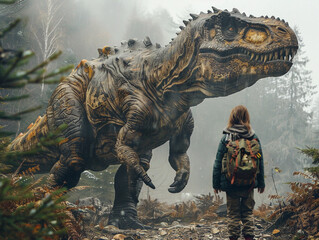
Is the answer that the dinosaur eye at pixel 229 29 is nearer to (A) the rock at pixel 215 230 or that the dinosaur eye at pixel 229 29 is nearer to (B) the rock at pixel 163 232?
(A) the rock at pixel 215 230

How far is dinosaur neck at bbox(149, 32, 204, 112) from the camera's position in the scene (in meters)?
4.13

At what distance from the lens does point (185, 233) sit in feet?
15.9

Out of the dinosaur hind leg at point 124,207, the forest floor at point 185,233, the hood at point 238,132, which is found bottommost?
the forest floor at point 185,233

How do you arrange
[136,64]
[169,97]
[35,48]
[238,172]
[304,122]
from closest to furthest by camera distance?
[238,172], [169,97], [136,64], [35,48], [304,122]

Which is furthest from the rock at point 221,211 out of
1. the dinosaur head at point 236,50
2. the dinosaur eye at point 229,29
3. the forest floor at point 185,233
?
the dinosaur eye at point 229,29

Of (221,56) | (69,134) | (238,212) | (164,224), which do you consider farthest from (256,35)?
(164,224)

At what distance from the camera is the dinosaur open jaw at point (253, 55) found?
353cm

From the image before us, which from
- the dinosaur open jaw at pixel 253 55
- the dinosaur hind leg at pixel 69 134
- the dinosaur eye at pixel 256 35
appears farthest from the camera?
the dinosaur hind leg at pixel 69 134

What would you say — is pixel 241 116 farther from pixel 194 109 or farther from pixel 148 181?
pixel 194 109

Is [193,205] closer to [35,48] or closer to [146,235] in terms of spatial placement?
[146,235]

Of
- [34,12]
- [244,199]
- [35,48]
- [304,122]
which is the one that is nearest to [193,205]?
[244,199]

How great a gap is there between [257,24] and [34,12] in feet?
55.3

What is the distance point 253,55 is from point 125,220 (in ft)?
10.6

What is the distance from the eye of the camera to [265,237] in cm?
439
